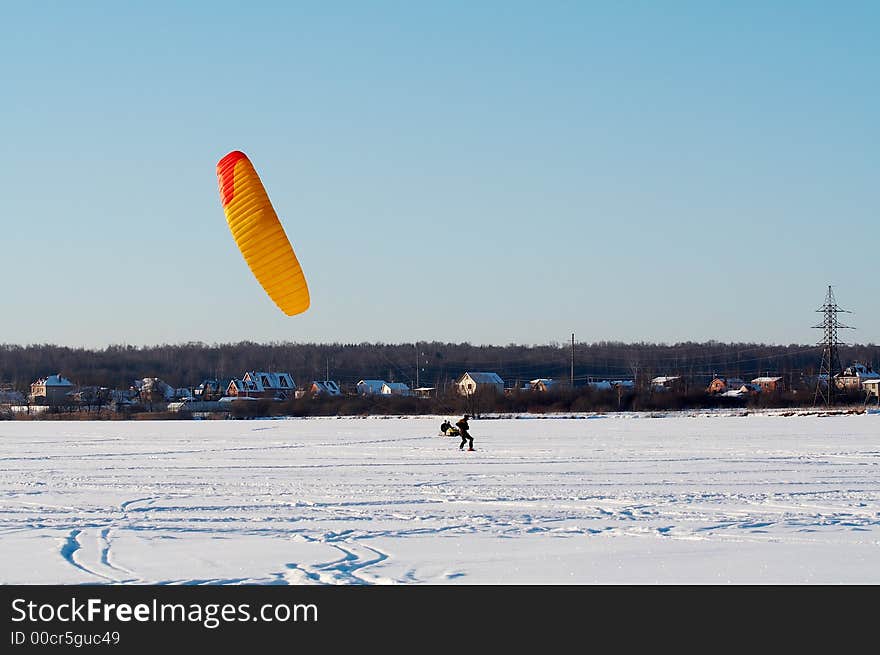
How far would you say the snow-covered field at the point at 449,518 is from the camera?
280 inches

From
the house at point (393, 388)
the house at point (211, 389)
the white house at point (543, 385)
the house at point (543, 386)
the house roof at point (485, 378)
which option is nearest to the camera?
the house at point (543, 386)

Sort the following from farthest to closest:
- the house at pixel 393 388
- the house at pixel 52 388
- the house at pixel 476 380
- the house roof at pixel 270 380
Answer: the house at pixel 393 388 → the house roof at pixel 270 380 → the house at pixel 52 388 → the house at pixel 476 380

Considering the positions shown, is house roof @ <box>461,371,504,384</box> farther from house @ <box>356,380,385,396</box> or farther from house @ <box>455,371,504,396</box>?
house @ <box>356,380,385,396</box>

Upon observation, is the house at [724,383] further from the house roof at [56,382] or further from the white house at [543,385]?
the house roof at [56,382]

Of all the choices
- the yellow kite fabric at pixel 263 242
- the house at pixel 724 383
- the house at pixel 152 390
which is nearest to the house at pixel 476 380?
the house at pixel 724 383

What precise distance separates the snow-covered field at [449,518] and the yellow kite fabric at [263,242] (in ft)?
7.37

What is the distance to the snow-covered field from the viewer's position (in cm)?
710

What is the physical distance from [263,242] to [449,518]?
567cm

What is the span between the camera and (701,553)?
7.62 metres

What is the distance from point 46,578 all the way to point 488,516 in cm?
393

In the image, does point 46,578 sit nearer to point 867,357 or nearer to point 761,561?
point 761,561

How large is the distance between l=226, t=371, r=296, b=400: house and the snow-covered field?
7850 centimetres

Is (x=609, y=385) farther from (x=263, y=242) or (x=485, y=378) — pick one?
(x=263, y=242)

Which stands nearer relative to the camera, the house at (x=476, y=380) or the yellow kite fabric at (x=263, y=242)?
the yellow kite fabric at (x=263, y=242)
